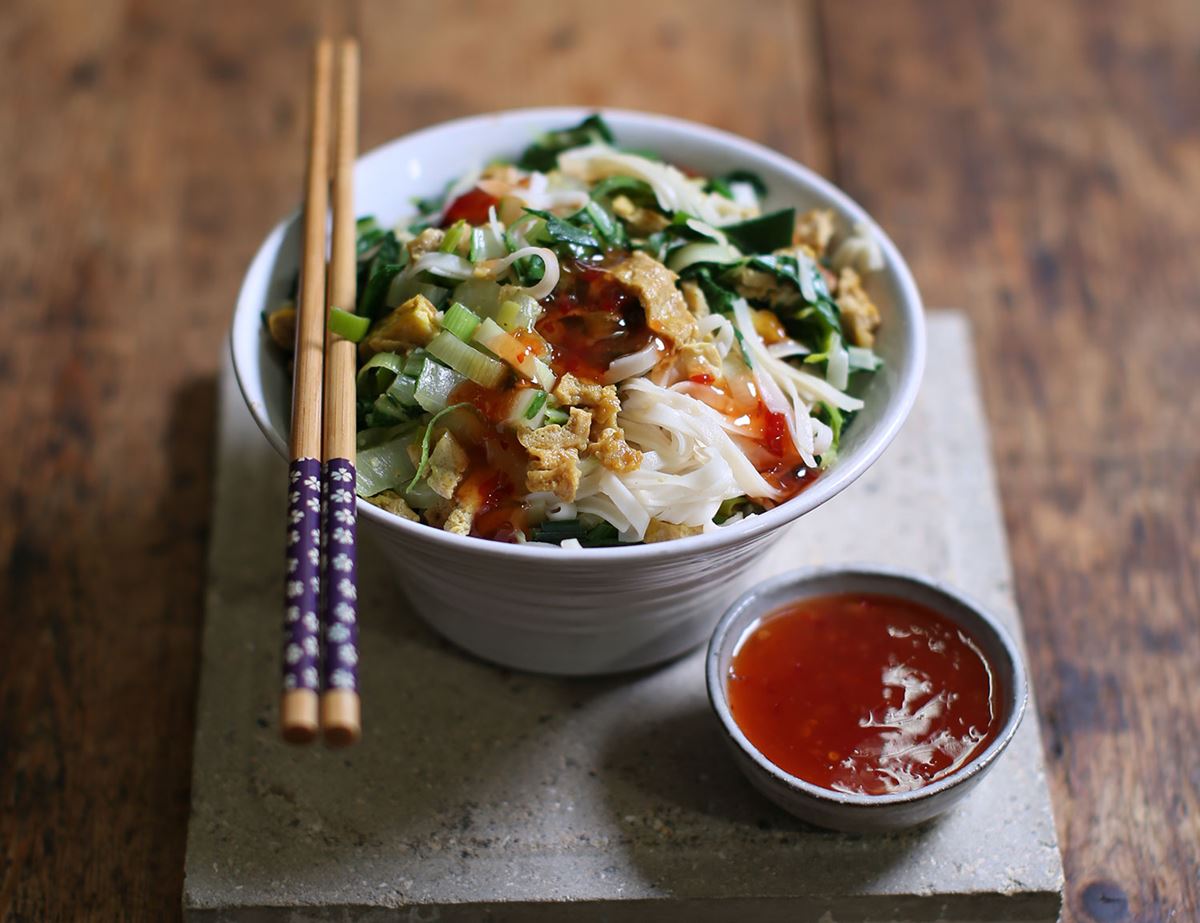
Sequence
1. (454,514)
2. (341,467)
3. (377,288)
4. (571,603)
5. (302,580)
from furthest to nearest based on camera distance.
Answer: (377,288), (571,603), (454,514), (341,467), (302,580)

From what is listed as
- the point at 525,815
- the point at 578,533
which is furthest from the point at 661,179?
the point at 525,815

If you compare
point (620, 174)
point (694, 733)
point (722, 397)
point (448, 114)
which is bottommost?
point (694, 733)

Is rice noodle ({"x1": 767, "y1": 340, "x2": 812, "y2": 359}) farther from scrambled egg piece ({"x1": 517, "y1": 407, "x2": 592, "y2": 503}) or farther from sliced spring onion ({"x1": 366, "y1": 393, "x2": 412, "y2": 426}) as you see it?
sliced spring onion ({"x1": 366, "y1": 393, "x2": 412, "y2": 426})

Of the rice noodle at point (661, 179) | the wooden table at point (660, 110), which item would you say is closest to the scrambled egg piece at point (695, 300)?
the rice noodle at point (661, 179)

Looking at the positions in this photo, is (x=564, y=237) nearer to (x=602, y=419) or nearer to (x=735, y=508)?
(x=602, y=419)

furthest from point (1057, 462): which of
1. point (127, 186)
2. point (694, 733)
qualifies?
point (127, 186)

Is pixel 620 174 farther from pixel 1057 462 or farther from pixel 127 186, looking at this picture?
pixel 127 186

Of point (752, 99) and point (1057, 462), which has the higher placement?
point (752, 99)
